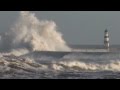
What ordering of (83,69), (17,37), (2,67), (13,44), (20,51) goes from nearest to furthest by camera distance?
(2,67) → (83,69) → (20,51) → (13,44) → (17,37)

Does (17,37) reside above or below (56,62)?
above

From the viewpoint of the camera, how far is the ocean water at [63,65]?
898cm

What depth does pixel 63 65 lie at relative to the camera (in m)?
10.6

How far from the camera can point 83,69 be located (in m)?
10.2

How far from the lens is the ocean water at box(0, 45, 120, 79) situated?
8.98 meters

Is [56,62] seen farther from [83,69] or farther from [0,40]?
[0,40]

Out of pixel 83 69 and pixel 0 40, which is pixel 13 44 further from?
pixel 83 69
